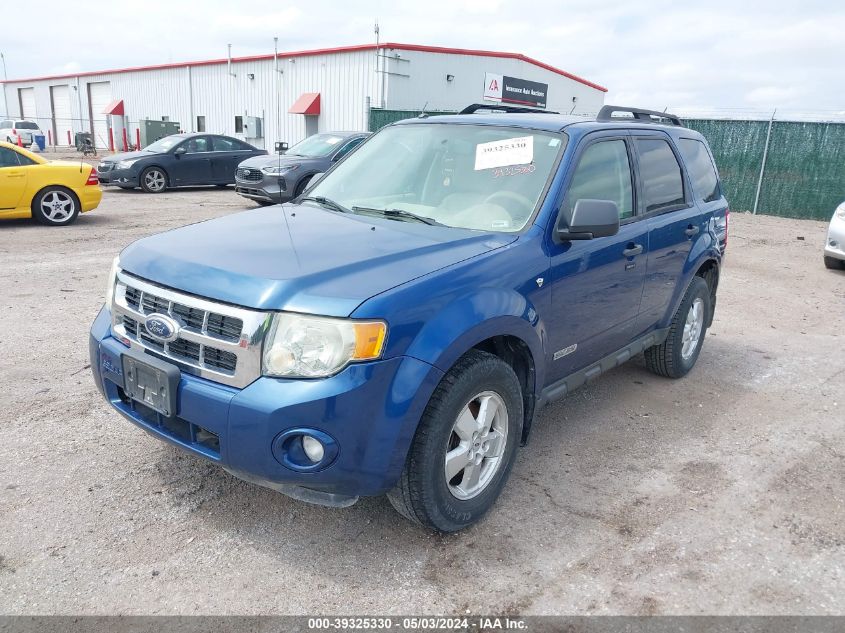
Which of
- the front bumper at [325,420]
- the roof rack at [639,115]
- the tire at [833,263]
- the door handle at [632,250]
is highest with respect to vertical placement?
the roof rack at [639,115]

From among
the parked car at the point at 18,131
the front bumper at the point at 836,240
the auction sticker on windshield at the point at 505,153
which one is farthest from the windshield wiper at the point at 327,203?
the parked car at the point at 18,131

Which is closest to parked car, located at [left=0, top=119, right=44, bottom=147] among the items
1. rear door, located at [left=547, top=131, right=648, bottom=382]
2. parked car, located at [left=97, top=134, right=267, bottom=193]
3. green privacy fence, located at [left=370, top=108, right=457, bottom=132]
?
green privacy fence, located at [left=370, top=108, right=457, bottom=132]

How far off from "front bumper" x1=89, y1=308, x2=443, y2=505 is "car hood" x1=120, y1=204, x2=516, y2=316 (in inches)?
11.7

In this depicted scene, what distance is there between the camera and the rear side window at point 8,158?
1025cm

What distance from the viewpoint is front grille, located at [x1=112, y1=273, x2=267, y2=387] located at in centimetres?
255

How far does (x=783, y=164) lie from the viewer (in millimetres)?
16625

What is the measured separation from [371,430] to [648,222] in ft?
8.56

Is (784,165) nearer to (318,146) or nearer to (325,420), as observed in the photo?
(318,146)

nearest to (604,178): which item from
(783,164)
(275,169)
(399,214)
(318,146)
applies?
(399,214)

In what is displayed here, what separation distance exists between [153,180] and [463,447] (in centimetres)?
1575

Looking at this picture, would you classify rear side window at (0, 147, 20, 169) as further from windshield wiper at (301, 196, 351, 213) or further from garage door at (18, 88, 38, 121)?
garage door at (18, 88, 38, 121)

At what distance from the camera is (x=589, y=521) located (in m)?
3.29

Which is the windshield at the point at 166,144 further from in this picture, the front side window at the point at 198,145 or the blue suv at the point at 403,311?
the blue suv at the point at 403,311

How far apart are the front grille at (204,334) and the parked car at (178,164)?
1478 centimetres
